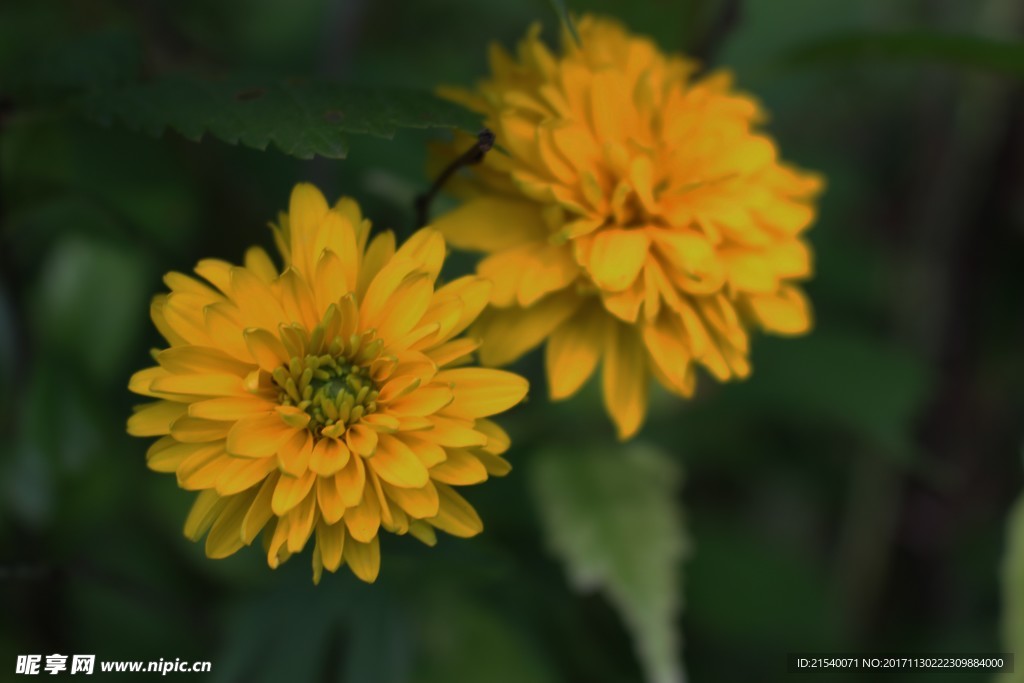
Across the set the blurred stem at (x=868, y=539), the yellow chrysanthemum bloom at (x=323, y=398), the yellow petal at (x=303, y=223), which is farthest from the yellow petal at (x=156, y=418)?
the blurred stem at (x=868, y=539)

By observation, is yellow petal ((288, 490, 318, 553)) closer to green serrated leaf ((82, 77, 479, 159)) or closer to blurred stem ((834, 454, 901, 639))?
green serrated leaf ((82, 77, 479, 159))

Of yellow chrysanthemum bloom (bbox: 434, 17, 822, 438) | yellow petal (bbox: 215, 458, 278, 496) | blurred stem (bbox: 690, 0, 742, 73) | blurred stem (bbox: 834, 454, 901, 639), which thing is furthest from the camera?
blurred stem (bbox: 834, 454, 901, 639)

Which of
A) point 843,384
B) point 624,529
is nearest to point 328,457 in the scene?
point 624,529

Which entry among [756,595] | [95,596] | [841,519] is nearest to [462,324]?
[95,596]

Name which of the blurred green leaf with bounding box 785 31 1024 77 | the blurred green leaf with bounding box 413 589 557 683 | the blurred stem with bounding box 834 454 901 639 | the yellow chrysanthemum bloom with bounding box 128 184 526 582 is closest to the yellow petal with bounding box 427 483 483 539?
the yellow chrysanthemum bloom with bounding box 128 184 526 582

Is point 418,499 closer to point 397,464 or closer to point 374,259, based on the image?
point 397,464

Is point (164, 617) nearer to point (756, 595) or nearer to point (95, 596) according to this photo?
point (95, 596)

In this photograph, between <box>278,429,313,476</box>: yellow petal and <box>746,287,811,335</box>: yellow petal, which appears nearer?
<box>278,429,313,476</box>: yellow petal
